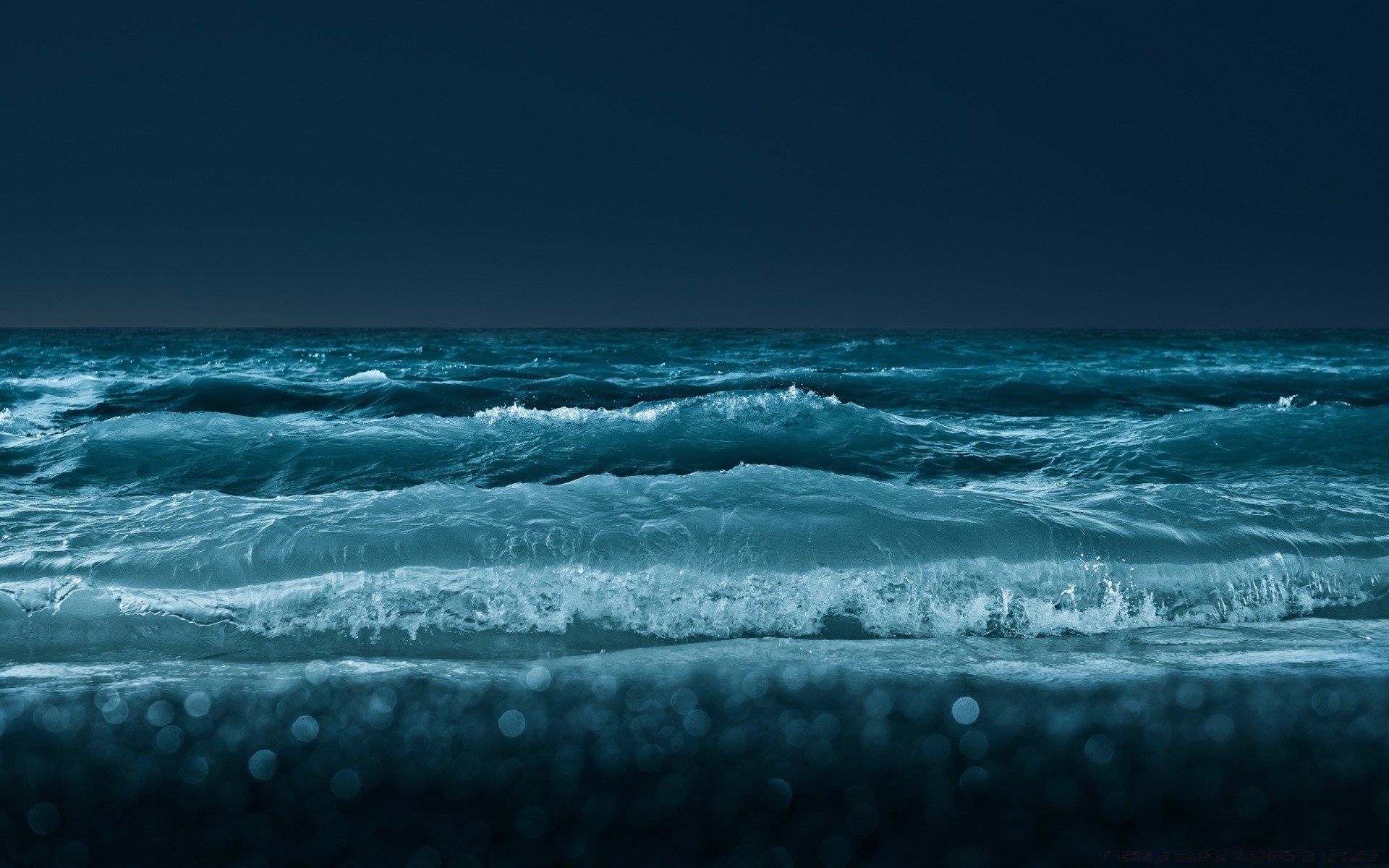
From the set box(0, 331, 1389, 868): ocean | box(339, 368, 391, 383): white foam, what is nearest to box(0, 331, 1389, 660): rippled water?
box(0, 331, 1389, 868): ocean

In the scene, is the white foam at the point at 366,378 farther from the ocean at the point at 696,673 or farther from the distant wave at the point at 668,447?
the ocean at the point at 696,673

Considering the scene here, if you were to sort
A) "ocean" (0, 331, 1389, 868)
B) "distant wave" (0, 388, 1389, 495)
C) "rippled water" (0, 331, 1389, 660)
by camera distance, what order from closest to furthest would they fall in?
1. "ocean" (0, 331, 1389, 868)
2. "rippled water" (0, 331, 1389, 660)
3. "distant wave" (0, 388, 1389, 495)

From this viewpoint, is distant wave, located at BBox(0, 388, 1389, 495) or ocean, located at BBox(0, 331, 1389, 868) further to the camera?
distant wave, located at BBox(0, 388, 1389, 495)

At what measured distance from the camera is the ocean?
1593 mm

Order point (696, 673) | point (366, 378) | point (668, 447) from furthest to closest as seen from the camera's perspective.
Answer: point (366, 378), point (668, 447), point (696, 673)

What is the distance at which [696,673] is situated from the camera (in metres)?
2.15

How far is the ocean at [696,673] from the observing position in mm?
1593

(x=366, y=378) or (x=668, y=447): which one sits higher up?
(x=366, y=378)

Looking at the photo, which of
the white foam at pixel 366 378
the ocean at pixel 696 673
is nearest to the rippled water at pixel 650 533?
the ocean at pixel 696 673

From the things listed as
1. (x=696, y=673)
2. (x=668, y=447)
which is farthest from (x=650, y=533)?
(x=668, y=447)

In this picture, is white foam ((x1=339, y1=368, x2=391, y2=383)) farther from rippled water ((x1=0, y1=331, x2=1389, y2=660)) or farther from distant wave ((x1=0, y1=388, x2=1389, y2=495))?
rippled water ((x1=0, y1=331, x2=1389, y2=660))

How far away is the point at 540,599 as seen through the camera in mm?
2689

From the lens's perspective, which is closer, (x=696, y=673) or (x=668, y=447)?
(x=696, y=673)

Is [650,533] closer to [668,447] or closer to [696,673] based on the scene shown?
[696,673]
